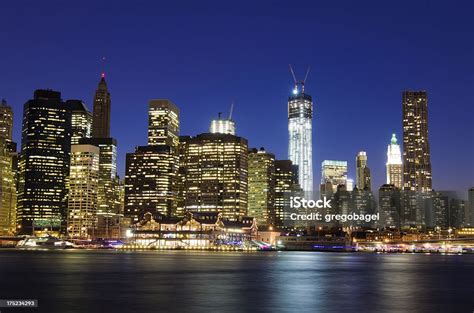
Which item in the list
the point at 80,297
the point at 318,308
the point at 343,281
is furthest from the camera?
the point at 343,281

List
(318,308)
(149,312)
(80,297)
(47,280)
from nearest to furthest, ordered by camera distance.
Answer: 1. (149,312)
2. (318,308)
3. (80,297)
4. (47,280)

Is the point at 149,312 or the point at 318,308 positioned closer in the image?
the point at 149,312

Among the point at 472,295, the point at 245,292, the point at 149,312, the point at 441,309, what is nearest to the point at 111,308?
the point at 149,312

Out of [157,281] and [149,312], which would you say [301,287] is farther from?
[149,312]

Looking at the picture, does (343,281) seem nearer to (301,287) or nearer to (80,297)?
(301,287)

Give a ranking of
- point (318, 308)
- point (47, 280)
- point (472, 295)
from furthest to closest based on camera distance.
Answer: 1. point (47, 280)
2. point (472, 295)
3. point (318, 308)

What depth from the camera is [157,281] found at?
78688 millimetres

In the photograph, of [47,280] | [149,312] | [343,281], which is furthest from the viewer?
[343,281]

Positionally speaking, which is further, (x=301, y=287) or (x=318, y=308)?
(x=301, y=287)

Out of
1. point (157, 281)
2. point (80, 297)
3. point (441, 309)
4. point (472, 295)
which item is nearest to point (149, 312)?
point (80, 297)

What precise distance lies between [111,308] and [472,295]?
36480mm

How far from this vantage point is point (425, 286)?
7706 centimetres

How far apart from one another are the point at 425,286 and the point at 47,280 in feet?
145

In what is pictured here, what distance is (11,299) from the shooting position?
56.1 metres
